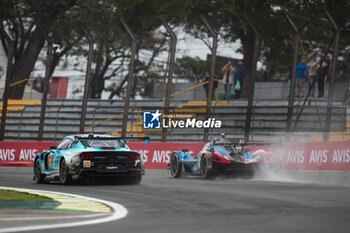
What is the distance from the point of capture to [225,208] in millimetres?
10297

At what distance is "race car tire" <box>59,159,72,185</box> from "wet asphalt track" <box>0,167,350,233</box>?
0.84m

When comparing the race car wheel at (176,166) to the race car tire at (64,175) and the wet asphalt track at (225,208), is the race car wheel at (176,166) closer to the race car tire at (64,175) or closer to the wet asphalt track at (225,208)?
the race car tire at (64,175)

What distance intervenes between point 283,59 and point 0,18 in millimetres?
13998

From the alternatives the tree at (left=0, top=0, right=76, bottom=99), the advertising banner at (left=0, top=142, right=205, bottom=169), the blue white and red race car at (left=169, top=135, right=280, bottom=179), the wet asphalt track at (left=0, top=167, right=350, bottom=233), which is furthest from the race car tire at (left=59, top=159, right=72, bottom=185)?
the tree at (left=0, top=0, right=76, bottom=99)

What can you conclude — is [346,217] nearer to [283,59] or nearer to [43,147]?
[43,147]

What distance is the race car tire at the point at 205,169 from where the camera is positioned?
1844 cm

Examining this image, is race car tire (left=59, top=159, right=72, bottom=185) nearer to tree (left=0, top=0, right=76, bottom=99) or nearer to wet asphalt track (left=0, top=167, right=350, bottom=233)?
wet asphalt track (left=0, top=167, right=350, bottom=233)

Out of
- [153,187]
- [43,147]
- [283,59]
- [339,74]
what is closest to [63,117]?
[43,147]

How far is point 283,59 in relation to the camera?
32531mm

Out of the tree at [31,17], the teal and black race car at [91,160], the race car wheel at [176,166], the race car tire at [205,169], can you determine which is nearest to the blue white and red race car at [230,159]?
the race car tire at [205,169]

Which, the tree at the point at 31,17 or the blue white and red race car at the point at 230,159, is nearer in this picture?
the blue white and red race car at the point at 230,159

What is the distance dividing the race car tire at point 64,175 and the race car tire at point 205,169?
13.2 ft

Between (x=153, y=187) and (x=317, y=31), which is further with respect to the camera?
(x=317, y=31)

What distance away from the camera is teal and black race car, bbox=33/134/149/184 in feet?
51.0
